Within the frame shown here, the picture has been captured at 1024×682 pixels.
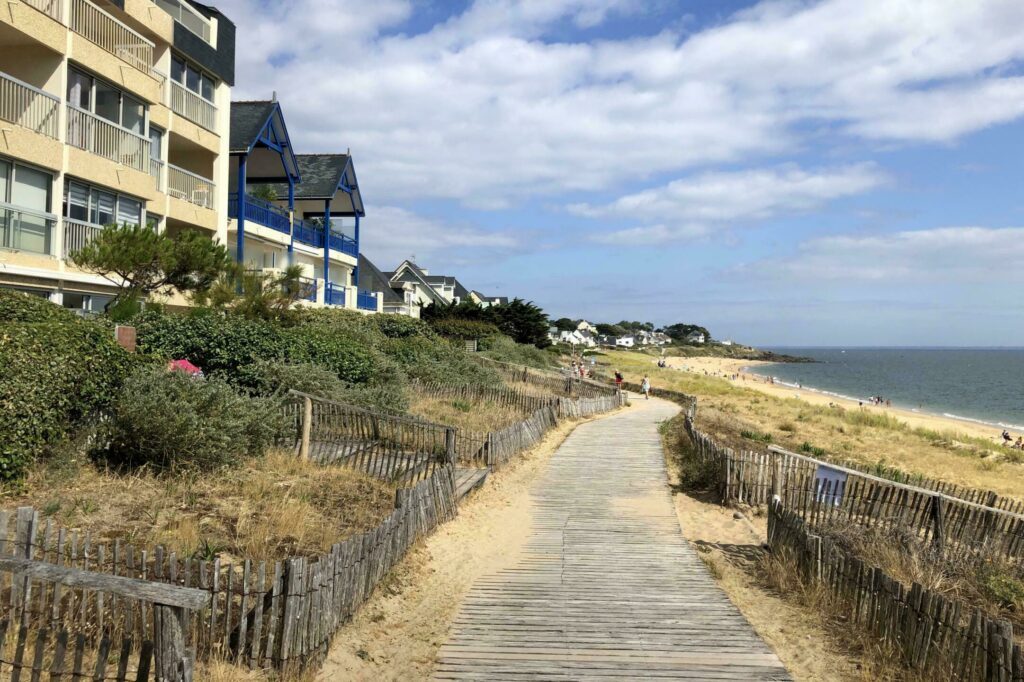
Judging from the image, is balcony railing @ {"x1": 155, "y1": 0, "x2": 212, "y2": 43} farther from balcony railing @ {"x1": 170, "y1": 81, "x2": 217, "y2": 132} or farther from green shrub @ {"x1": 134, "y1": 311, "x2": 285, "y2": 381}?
green shrub @ {"x1": 134, "y1": 311, "x2": 285, "y2": 381}

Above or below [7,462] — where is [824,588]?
below

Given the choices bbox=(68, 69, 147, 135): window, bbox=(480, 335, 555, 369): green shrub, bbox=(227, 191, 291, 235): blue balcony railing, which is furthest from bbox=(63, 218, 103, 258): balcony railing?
bbox=(480, 335, 555, 369): green shrub

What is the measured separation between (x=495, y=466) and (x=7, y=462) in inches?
365

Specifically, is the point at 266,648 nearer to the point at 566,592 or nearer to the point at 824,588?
the point at 566,592

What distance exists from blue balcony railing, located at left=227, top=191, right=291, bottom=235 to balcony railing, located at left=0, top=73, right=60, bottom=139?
37.0 ft

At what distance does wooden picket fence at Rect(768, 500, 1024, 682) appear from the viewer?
19.4 feet

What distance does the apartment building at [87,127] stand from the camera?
16.8m

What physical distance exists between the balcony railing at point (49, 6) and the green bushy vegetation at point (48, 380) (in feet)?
31.6

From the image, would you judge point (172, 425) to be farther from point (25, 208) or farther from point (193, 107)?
point (193, 107)

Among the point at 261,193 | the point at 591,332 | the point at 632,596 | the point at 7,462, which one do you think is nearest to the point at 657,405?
the point at 261,193

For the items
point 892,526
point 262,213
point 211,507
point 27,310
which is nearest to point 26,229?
point 27,310

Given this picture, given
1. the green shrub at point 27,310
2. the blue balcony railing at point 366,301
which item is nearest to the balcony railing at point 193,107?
the green shrub at point 27,310

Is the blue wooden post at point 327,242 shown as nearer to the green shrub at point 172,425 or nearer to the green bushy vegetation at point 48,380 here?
the green shrub at point 172,425

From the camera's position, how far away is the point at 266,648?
612cm
